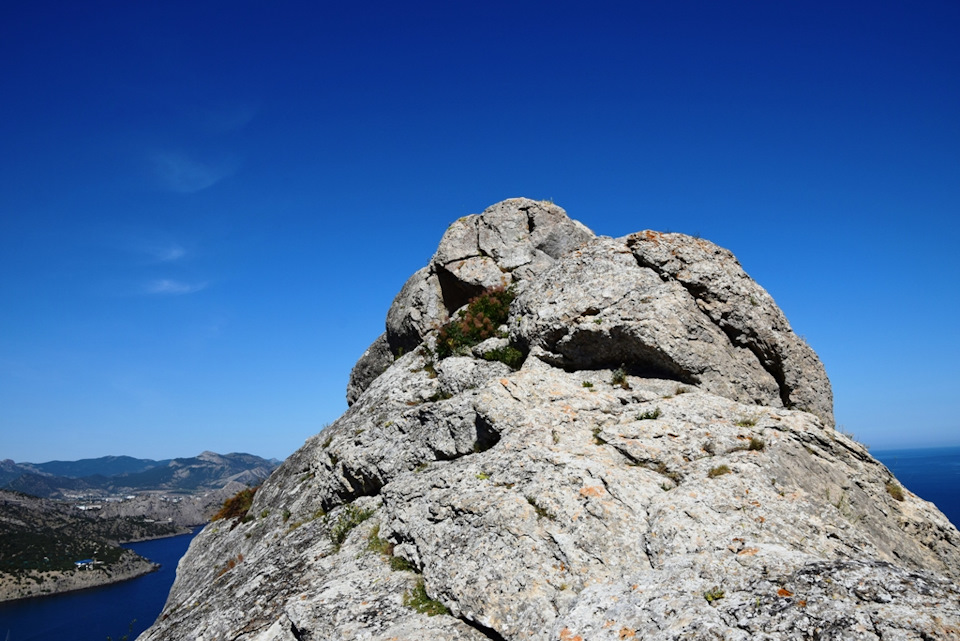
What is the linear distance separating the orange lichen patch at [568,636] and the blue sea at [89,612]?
367ft

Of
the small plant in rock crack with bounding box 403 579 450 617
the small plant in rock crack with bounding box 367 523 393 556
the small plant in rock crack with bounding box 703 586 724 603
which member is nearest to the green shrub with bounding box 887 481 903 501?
the small plant in rock crack with bounding box 703 586 724 603

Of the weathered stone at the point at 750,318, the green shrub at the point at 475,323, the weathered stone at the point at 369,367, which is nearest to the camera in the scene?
the weathered stone at the point at 750,318

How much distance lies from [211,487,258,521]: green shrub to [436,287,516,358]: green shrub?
11425mm

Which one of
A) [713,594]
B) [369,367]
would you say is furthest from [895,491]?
[369,367]

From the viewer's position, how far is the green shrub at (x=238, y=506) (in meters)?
22.4

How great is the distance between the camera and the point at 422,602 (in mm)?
9570

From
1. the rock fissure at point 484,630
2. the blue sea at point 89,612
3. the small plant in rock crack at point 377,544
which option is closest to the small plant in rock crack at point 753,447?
the rock fissure at point 484,630

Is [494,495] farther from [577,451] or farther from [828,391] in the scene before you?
[828,391]

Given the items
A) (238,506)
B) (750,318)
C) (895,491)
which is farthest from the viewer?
(238,506)

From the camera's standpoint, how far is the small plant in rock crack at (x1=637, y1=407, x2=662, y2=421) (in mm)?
12750

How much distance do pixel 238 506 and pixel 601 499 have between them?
19.5 m

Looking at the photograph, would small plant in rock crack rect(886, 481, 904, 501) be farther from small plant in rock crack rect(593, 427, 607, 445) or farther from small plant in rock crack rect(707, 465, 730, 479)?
small plant in rock crack rect(593, 427, 607, 445)

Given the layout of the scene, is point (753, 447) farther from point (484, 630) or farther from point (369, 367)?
point (369, 367)

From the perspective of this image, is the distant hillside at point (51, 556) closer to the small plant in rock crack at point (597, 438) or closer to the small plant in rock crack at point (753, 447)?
the small plant in rock crack at point (597, 438)
